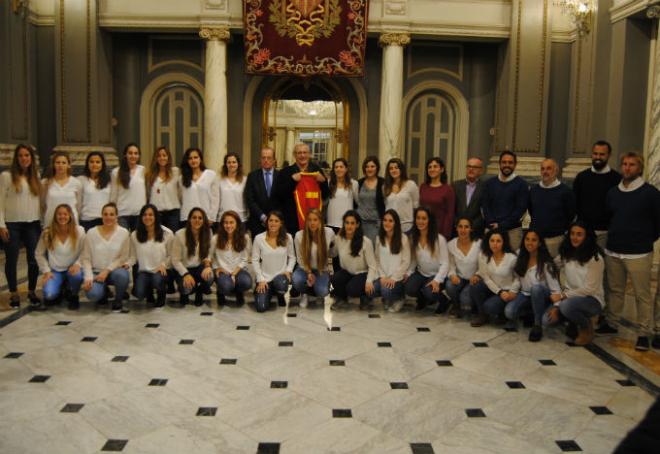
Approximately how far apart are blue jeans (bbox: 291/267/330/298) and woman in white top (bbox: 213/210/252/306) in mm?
489

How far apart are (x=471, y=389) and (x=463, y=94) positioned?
8.81 m

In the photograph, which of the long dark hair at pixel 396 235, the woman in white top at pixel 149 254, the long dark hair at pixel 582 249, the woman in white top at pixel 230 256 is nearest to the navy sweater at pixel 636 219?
the long dark hair at pixel 582 249

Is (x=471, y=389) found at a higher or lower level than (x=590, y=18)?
lower

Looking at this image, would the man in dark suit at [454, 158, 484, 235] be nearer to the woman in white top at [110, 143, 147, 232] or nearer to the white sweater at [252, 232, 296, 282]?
the white sweater at [252, 232, 296, 282]

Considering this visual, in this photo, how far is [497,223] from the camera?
652 centimetres

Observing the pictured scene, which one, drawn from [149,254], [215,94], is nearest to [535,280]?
[149,254]

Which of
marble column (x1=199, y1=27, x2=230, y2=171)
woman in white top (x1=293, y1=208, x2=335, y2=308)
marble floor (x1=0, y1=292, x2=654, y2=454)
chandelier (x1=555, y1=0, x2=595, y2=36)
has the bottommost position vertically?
marble floor (x1=0, y1=292, x2=654, y2=454)

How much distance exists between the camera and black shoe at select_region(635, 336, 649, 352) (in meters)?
5.48

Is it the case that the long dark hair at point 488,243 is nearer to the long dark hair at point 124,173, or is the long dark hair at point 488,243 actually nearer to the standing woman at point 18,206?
the long dark hair at point 124,173

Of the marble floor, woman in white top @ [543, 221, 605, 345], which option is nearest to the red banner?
the marble floor

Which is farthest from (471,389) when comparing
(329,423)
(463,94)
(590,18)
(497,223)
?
(463,94)

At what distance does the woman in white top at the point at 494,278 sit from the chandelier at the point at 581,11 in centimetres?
538

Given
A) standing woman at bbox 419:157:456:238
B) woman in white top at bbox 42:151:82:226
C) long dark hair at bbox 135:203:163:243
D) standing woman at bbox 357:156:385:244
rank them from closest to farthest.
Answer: long dark hair at bbox 135:203:163:243, woman in white top at bbox 42:151:82:226, standing woman at bbox 419:157:456:238, standing woman at bbox 357:156:385:244

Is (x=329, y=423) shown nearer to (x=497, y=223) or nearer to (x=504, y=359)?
(x=504, y=359)
